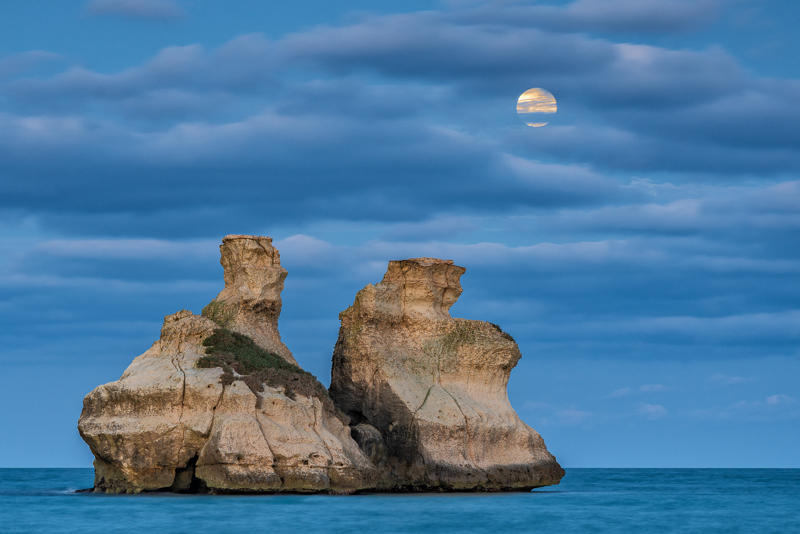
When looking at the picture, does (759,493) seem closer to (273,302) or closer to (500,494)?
(500,494)

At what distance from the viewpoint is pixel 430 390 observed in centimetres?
6053

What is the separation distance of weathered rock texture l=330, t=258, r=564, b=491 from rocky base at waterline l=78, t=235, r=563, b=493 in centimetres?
7

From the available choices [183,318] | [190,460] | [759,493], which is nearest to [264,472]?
[190,460]

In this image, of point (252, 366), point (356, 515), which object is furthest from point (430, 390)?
point (356, 515)

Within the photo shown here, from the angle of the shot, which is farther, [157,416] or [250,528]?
[157,416]

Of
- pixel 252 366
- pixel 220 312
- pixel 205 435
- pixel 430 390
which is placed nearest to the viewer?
pixel 205 435

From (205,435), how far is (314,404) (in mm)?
5060

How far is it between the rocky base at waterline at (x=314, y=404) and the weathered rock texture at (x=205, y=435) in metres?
0.05

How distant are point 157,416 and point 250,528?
27.6ft

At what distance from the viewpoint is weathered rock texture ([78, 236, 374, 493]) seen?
51.1 meters

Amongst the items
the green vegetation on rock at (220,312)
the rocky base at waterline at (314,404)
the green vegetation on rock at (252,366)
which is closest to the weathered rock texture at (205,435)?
the rocky base at waterline at (314,404)

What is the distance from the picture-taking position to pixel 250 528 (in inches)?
1802

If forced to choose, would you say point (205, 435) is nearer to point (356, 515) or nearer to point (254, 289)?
point (356, 515)

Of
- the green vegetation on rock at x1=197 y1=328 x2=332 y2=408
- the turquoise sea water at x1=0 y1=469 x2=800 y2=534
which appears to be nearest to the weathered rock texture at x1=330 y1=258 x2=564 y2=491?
the turquoise sea water at x1=0 y1=469 x2=800 y2=534
